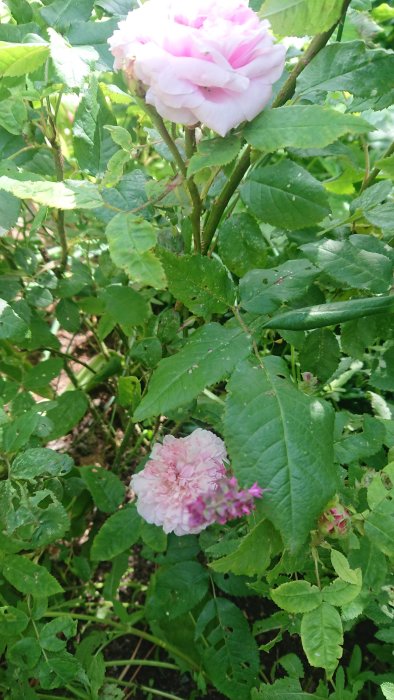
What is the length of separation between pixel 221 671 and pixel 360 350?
561mm

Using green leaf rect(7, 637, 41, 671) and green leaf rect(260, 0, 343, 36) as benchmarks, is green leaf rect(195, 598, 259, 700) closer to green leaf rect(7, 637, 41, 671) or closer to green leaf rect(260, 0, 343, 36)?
green leaf rect(7, 637, 41, 671)

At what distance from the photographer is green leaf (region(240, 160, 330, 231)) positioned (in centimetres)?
71

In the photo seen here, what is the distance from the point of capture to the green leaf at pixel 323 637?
0.62m

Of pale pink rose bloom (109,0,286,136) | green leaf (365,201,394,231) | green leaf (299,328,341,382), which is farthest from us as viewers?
green leaf (299,328,341,382)

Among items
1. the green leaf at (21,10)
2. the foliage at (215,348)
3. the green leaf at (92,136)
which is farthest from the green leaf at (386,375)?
the green leaf at (21,10)

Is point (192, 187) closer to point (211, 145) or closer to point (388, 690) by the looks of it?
point (211, 145)

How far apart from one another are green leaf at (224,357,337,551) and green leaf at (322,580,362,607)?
4.9 inches

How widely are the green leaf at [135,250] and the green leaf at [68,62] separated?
211 millimetres

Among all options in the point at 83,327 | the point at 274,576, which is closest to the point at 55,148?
the point at 274,576

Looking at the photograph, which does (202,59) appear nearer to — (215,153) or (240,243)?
(215,153)

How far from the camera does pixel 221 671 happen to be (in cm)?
98

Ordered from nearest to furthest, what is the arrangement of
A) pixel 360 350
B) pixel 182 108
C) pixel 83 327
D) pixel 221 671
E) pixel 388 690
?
pixel 182 108, pixel 388 690, pixel 360 350, pixel 221 671, pixel 83 327

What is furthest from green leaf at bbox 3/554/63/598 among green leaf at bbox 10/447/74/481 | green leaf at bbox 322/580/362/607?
green leaf at bbox 322/580/362/607

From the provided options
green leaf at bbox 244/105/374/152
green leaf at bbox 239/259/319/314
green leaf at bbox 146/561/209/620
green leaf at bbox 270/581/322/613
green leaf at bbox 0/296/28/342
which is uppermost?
green leaf at bbox 244/105/374/152
